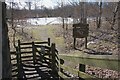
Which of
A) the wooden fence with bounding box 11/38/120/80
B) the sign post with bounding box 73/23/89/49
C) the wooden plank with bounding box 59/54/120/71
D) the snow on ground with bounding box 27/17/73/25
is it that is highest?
the snow on ground with bounding box 27/17/73/25

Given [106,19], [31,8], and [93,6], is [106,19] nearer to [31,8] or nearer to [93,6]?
[93,6]

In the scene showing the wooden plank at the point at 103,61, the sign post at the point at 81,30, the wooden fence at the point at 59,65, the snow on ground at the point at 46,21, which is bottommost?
the wooden fence at the point at 59,65

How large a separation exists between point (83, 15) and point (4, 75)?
31.4 ft

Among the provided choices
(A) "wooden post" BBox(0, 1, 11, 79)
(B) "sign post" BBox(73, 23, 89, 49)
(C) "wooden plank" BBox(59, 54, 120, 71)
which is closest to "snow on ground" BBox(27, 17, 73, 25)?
→ (B) "sign post" BBox(73, 23, 89, 49)

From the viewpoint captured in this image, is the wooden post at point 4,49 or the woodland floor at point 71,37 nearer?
the wooden post at point 4,49

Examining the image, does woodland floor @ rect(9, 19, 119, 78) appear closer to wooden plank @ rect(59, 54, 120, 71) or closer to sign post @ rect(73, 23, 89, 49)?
sign post @ rect(73, 23, 89, 49)

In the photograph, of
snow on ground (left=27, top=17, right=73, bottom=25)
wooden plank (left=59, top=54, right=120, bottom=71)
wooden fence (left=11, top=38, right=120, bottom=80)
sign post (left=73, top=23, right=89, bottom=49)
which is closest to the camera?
wooden plank (left=59, top=54, right=120, bottom=71)

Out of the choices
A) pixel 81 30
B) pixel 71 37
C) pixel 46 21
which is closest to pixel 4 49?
pixel 81 30

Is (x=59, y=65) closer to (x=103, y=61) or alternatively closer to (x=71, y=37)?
(x=103, y=61)

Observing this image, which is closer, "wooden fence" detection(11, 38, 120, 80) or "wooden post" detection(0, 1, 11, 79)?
"wooden fence" detection(11, 38, 120, 80)

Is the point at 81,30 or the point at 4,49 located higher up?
the point at 81,30

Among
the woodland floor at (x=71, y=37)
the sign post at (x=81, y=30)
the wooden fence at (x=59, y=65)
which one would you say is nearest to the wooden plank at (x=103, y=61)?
the wooden fence at (x=59, y=65)

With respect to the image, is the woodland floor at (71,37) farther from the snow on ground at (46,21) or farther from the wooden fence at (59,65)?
the wooden fence at (59,65)

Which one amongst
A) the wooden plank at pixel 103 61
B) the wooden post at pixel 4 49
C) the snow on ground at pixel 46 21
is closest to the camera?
the wooden plank at pixel 103 61
